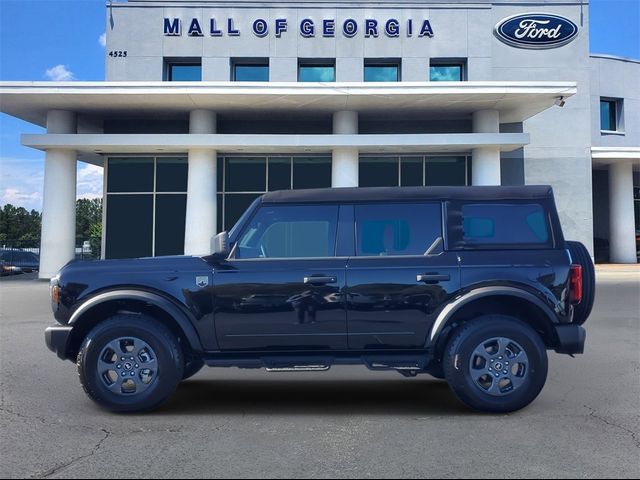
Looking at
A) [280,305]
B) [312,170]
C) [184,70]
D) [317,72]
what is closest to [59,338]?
[280,305]

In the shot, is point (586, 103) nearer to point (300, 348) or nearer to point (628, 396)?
point (628, 396)

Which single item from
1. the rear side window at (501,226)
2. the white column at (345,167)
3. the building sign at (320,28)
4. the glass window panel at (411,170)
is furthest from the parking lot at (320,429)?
the building sign at (320,28)

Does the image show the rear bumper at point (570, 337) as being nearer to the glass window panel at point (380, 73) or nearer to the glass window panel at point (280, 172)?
the glass window panel at point (280, 172)

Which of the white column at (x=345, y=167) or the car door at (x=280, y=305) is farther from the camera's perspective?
the white column at (x=345, y=167)

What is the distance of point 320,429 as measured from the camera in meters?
4.89

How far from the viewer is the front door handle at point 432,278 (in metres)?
5.24

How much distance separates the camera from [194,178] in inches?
840

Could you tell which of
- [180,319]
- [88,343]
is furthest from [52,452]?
[180,319]

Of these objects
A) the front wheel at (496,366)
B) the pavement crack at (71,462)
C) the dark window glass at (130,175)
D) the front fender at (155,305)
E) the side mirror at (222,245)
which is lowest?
the pavement crack at (71,462)

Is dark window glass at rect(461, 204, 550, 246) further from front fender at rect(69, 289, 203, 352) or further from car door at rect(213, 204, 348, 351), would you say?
front fender at rect(69, 289, 203, 352)

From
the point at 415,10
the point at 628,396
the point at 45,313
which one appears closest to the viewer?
the point at 628,396

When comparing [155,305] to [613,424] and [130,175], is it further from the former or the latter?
[130,175]

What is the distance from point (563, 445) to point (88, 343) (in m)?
4.11

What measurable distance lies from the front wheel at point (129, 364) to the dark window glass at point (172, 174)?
730 inches
